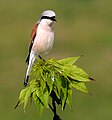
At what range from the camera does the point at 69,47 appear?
11.7 metres

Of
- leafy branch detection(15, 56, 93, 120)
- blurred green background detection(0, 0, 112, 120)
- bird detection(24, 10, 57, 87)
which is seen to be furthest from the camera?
blurred green background detection(0, 0, 112, 120)

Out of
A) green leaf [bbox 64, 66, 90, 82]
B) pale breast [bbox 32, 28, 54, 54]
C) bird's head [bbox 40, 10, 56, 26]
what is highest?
green leaf [bbox 64, 66, 90, 82]

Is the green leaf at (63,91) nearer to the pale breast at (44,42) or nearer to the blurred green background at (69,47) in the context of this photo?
the pale breast at (44,42)

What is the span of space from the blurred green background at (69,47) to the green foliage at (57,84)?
5.38 meters

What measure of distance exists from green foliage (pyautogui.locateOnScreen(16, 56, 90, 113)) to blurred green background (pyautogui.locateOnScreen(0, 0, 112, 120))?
5378 millimetres

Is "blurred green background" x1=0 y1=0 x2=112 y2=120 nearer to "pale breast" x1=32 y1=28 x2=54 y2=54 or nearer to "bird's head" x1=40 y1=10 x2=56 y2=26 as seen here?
"pale breast" x1=32 y1=28 x2=54 y2=54

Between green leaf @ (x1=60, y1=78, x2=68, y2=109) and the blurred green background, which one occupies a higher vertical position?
green leaf @ (x1=60, y1=78, x2=68, y2=109)

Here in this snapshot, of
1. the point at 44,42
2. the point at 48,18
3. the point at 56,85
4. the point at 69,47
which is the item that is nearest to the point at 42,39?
the point at 44,42

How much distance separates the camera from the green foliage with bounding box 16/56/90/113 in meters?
1.45

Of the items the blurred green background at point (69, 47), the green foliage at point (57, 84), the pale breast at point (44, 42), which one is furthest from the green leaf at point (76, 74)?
the blurred green background at point (69, 47)

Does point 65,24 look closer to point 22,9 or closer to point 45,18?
point 22,9

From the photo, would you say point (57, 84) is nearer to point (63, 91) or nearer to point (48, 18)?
point (63, 91)

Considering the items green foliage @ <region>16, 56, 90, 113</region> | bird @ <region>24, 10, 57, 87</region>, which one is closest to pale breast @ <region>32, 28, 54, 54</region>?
bird @ <region>24, 10, 57, 87</region>

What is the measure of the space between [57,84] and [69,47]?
1029 cm
